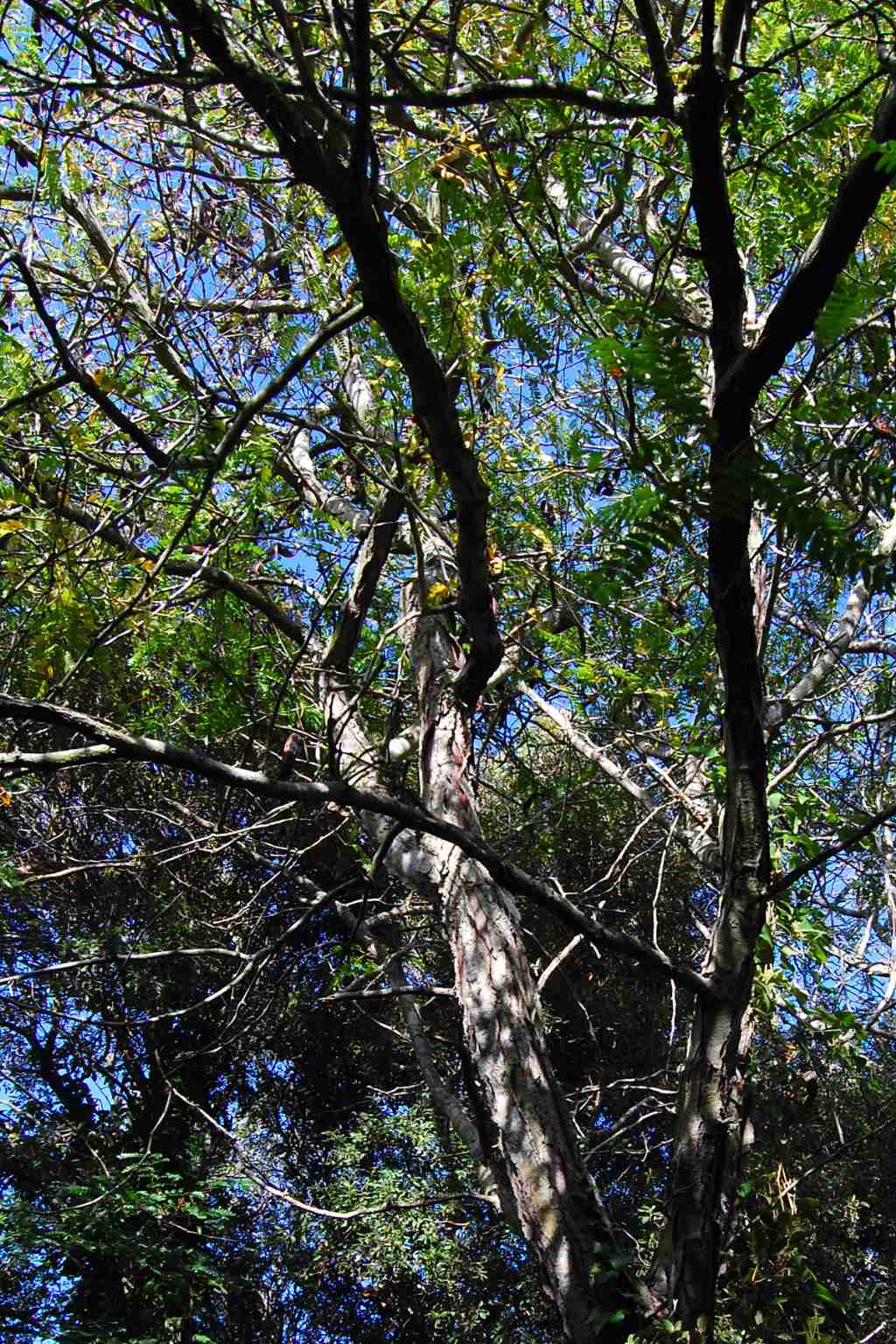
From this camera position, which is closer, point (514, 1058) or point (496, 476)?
point (514, 1058)

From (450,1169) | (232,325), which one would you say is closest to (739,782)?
(232,325)

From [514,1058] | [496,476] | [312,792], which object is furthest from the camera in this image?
[496,476]

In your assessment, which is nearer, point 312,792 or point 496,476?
point 312,792

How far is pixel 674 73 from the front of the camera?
9.30 ft

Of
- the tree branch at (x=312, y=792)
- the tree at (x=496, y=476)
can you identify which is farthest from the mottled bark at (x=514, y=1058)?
the tree branch at (x=312, y=792)

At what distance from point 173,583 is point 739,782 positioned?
293 centimetres

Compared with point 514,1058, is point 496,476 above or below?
above

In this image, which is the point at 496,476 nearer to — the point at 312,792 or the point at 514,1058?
the point at 514,1058

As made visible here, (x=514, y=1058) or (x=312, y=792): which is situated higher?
(x=312, y=792)

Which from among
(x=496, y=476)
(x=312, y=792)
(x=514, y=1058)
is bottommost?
(x=514, y=1058)

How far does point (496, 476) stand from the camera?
198 inches

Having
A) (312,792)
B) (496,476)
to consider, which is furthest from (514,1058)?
(496,476)

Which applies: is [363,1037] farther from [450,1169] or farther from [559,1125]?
[559,1125]

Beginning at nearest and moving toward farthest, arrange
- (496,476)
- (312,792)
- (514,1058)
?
1. (312,792)
2. (514,1058)
3. (496,476)
